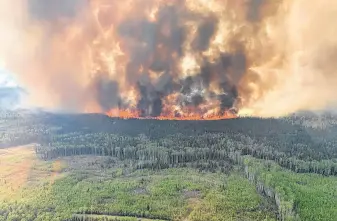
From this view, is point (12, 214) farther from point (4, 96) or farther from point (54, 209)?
point (4, 96)

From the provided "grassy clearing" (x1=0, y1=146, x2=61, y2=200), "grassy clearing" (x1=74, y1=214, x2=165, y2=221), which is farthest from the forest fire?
"grassy clearing" (x1=74, y1=214, x2=165, y2=221)

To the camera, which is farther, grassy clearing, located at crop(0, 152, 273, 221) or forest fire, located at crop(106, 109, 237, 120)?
forest fire, located at crop(106, 109, 237, 120)

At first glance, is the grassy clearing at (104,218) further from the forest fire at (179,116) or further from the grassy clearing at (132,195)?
the forest fire at (179,116)

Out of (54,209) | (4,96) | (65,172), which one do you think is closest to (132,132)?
(65,172)

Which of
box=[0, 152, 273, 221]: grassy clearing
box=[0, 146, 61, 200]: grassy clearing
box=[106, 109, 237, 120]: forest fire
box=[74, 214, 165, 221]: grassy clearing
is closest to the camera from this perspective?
box=[74, 214, 165, 221]: grassy clearing

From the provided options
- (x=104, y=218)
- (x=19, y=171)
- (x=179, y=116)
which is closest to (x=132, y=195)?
(x=104, y=218)

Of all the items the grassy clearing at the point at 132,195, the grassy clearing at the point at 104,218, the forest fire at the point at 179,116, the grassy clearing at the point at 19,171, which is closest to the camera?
the grassy clearing at the point at 104,218

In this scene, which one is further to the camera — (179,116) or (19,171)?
(179,116)

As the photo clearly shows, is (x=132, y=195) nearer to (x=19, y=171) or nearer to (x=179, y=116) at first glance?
(x=19, y=171)

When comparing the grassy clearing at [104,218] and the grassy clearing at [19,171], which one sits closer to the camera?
the grassy clearing at [104,218]

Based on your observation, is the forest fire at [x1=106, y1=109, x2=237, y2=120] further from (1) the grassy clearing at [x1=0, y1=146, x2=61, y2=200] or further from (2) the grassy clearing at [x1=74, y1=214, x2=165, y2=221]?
(2) the grassy clearing at [x1=74, y1=214, x2=165, y2=221]

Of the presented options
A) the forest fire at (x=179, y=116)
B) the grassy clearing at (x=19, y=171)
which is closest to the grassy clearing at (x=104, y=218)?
the grassy clearing at (x=19, y=171)

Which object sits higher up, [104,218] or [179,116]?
[179,116]
